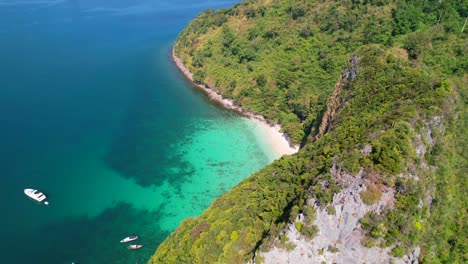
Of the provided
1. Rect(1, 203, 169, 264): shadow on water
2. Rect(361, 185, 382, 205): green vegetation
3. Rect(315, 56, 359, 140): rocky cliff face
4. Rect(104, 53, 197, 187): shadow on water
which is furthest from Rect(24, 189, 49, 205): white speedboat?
Rect(361, 185, 382, 205): green vegetation

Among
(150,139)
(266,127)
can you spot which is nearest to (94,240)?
(150,139)

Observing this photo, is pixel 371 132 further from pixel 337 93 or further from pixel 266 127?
pixel 266 127

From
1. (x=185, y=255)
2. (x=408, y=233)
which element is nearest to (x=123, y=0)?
(x=185, y=255)

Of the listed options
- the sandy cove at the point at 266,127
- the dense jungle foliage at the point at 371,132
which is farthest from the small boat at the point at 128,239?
the sandy cove at the point at 266,127

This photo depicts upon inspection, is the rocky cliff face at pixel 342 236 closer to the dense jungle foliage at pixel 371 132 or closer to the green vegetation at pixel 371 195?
the green vegetation at pixel 371 195

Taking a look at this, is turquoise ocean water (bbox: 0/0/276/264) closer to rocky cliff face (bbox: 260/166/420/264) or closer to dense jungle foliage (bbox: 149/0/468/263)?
dense jungle foliage (bbox: 149/0/468/263)
